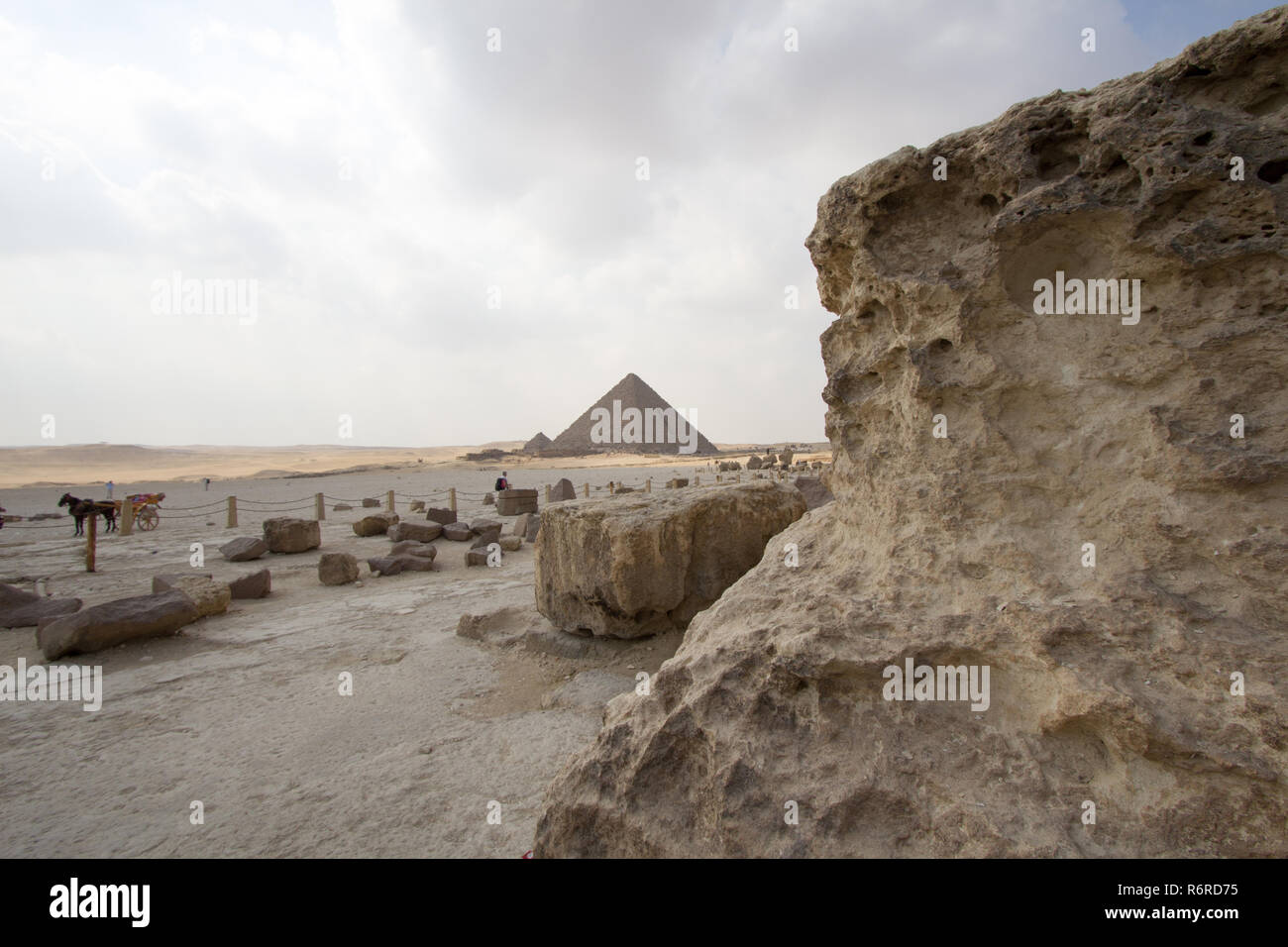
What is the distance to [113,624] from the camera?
4793 mm

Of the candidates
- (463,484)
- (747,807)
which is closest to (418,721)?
(747,807)

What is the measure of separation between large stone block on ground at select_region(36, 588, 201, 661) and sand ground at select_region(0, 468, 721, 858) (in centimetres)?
12

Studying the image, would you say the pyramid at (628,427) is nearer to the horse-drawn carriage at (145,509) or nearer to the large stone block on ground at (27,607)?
the horse-drawn carriage at (145,509)

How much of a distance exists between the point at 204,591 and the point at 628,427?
55.9 metres

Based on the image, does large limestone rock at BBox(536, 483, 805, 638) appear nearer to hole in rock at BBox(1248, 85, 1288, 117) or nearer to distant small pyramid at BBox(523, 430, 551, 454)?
hole in rock at BBox(1248, 85, 1288, 117)

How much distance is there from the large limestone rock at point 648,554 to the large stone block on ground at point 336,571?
382 cm

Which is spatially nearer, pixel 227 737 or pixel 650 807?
pixel 650 807

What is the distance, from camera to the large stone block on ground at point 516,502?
Result: 46.9 feet

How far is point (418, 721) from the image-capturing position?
3559 millimetres

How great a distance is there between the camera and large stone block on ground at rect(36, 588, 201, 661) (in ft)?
15.3

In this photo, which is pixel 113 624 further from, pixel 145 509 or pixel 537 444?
pixel 537 444

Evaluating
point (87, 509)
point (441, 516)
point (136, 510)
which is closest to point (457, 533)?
point (441, 516)

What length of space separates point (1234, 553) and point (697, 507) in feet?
9.53

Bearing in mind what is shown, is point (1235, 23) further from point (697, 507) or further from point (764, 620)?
point (697, 507)
